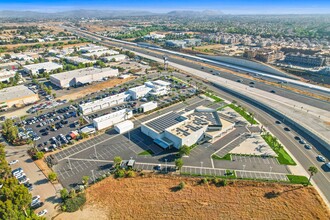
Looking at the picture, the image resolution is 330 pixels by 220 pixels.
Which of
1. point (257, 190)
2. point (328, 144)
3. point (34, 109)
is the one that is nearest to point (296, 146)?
point (328, 144)

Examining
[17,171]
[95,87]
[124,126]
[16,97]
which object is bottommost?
[17,171]

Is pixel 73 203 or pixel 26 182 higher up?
pixel 73 203

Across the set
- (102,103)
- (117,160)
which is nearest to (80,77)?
(102,103)

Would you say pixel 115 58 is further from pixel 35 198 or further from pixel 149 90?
pixel 35 198

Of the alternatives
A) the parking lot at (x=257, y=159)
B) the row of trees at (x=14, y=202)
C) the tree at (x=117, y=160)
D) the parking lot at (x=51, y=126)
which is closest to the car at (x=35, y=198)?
the row of trees at (x=14, y=202)

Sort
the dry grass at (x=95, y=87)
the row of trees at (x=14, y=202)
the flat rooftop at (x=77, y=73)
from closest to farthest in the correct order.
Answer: the row of trees at (x=14, y=202) < the dry grass at (x=95, y=87) < the flat rooftop at (x=77, y=73)

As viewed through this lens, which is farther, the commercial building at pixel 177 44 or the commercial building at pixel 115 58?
the commercial building at pixel 177 44

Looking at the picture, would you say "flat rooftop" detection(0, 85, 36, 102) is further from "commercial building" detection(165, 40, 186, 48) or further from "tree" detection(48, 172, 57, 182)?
"commercial building" detection(165, 40, 186, 48)

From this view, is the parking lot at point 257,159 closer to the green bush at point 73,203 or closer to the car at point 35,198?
the green bush at point 73,203
